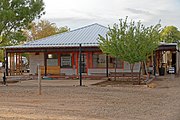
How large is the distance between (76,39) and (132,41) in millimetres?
11693

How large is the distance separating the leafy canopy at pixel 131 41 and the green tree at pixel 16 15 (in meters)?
6.71

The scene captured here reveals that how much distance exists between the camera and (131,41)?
21.6 metres

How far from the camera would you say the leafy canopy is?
21.7 metres

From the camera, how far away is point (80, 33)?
1369 inches

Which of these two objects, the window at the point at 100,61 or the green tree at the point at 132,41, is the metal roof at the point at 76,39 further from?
the green tree at the point at 132,41

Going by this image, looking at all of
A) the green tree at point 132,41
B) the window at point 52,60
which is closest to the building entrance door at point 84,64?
the window at point 52,60

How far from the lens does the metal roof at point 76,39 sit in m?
31.1

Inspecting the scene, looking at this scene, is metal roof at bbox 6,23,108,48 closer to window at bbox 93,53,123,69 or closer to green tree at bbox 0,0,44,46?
window at bbox 93,53,123,69

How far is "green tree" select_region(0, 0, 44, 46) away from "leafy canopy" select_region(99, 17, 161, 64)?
22.0 feet

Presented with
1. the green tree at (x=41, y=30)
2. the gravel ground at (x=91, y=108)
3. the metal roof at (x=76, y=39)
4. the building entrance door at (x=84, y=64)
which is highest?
the green tree at (x=41, y=30)

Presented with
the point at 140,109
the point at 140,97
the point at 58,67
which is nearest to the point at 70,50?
the point at 58,67

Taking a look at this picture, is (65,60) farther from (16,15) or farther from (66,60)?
(16,15)

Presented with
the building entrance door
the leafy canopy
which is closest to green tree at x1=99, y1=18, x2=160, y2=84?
the leafy canopy

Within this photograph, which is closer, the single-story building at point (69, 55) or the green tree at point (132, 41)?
the green tree at point (132, 41)
